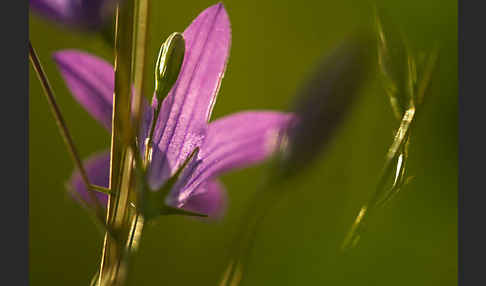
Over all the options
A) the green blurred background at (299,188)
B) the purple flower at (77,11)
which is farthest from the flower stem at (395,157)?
the purple flower at (77,11)

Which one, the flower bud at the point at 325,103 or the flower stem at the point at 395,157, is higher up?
the flower bud at the point at 325,103

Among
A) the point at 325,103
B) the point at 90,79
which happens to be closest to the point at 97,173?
the point at 90,79

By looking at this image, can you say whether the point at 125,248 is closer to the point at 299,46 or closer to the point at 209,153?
the point at 209,153

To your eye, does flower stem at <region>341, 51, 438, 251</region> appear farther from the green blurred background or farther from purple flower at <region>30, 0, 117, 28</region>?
purple flower at <region>30, 0, 117, 28</region>

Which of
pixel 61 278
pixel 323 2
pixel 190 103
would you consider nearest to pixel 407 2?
pixel 323 2

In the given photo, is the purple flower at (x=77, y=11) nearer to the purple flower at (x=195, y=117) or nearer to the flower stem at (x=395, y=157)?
the purple flower at (x=195, y=117)

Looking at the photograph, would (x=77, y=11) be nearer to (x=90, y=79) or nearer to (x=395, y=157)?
(x=90, y=79)

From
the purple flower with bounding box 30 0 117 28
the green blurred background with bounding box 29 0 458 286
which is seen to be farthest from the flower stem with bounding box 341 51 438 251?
the purple flower with bounding box 30 0 117 28
